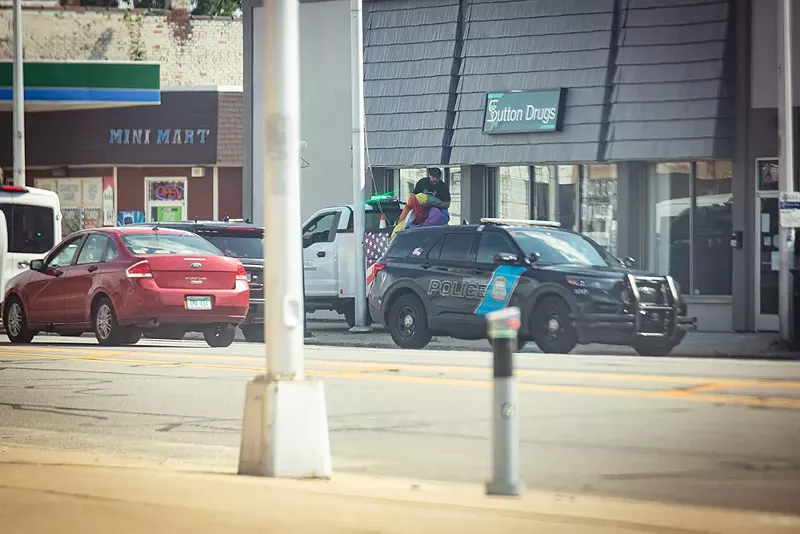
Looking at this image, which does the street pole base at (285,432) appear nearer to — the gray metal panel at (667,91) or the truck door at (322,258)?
the truck door at (322,258)

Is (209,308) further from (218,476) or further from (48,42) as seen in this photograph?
(48,42)

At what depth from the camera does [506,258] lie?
63.3 ft

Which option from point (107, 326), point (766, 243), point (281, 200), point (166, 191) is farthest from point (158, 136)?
point (281, 200)

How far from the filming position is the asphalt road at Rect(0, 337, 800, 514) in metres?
9.07

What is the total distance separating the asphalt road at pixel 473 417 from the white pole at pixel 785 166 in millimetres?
4291

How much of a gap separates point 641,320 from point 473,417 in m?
7.58

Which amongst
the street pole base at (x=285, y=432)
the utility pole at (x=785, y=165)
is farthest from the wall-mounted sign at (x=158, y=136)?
the street pole base at (x=285, y=432)

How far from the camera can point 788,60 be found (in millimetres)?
21344

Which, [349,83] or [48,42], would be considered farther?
[48,42]

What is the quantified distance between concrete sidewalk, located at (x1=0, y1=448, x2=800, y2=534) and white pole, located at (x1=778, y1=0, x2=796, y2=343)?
1350 centimetres

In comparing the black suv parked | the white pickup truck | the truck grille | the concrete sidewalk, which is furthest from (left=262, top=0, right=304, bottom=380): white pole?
the white pickup truck

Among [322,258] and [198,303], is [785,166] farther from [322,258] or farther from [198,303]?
[198,303]

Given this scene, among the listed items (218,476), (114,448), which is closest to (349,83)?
(114,448)

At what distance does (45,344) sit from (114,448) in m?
11.6
